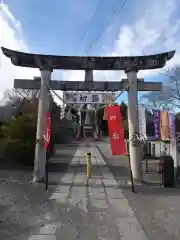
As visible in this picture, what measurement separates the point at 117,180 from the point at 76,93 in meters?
3.91

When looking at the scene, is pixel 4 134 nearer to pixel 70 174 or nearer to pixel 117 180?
pixel 70 174

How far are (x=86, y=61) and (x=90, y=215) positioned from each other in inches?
251

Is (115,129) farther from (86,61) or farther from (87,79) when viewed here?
(86,61)

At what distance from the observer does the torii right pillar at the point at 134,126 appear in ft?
38.1

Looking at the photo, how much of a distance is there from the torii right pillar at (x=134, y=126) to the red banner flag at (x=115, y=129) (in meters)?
0.85

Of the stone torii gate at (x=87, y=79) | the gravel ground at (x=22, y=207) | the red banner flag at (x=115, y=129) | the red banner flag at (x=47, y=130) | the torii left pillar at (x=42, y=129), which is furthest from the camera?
the stone torii gate at (x=87, y=79)

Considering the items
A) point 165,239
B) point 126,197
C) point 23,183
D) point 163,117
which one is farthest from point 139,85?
point 165,239

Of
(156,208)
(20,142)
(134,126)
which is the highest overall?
(134,126)

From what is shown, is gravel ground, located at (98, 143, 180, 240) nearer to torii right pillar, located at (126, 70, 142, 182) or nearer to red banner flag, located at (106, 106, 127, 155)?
torii right pillar, located at (126, 70, 142, 182)

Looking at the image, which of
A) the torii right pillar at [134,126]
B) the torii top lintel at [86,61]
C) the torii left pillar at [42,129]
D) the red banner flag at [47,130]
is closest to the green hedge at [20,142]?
the torii left pillar at [42,129]

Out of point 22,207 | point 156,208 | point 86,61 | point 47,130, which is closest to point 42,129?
point 47,130

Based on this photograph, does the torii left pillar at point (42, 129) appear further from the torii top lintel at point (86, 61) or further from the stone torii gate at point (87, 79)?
the torii top lintel at point (86, 61)

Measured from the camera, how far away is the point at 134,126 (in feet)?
38.5

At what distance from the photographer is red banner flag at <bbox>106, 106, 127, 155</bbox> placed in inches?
428
